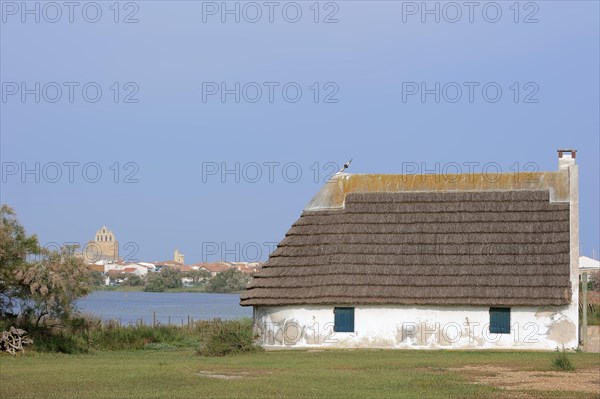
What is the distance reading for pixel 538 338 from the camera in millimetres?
35031

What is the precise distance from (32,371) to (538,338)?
17544mm

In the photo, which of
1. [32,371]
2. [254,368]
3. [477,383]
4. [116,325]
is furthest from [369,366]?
[116,325]

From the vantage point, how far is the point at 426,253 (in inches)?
1430

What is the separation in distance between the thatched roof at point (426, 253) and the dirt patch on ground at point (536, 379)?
24.8 ft

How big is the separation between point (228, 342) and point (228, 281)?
83921mm

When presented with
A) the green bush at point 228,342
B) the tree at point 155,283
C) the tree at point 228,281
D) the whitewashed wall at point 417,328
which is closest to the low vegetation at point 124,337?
the green bush at point 228,342

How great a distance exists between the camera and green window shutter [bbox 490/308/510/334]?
35.2m

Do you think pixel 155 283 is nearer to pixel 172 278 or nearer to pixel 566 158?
A: pixel 172 278

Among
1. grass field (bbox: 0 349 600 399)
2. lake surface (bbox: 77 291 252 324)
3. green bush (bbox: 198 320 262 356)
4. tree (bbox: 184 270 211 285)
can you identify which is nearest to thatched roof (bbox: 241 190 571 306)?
green bush (bbox: 198 320 262 356)

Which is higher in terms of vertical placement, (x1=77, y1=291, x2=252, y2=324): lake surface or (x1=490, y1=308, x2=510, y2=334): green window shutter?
(x1=490, y1=308, x2=510, y2=334): green window shutter

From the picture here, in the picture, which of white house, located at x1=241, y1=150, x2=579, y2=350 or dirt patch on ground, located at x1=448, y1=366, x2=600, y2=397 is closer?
dirt patch on ground, located at x1=448, y1=366, x2=600, y2=397

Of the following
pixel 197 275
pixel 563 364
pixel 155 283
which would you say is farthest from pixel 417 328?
pixel 155 283

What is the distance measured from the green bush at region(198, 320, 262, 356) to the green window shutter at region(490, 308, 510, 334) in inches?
315

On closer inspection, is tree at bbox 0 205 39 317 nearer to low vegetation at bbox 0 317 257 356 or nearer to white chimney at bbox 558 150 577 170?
low vegetation at bbox 0 317 257 356
